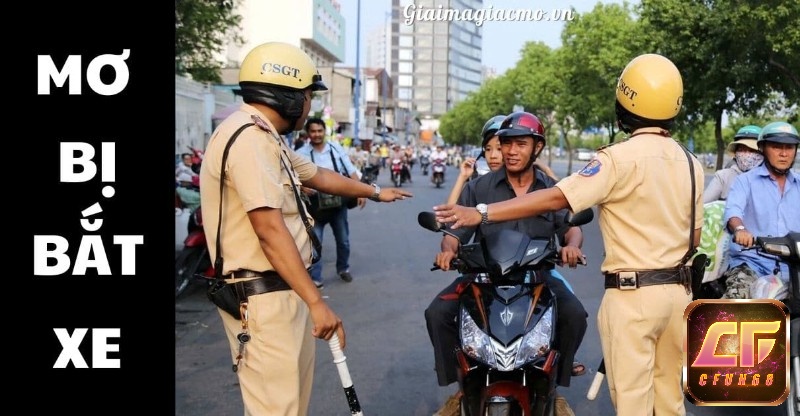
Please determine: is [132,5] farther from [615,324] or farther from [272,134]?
[615,324]

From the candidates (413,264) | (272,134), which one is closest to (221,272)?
(272,134)

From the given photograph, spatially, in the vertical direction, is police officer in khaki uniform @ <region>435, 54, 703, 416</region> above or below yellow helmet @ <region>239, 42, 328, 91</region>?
below

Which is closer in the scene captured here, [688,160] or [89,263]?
[688,160]

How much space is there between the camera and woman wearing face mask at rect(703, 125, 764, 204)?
6375mm

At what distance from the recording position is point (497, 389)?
3.45 metres

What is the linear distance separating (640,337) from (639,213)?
19.1 inches

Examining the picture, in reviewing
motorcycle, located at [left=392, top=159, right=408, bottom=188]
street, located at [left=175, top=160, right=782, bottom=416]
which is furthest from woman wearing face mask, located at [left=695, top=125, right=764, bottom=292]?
motorcycle, located at [left=392, top=159, right=408, bottom=188]

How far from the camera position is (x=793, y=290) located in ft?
13.5

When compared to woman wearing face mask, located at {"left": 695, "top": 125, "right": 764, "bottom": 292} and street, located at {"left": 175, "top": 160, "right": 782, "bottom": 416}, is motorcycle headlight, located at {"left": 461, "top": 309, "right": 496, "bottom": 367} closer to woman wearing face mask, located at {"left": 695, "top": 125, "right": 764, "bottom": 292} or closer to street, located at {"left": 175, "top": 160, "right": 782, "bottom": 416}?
street, located at {"left": 175, "top": 160, "right": 782, "bottom": 416}

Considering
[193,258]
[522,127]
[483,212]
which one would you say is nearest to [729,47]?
[193,258]

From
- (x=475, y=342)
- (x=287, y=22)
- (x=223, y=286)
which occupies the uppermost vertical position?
(x=287, y=22)

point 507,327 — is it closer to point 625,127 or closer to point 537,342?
point 537,342

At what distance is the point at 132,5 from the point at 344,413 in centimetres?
256

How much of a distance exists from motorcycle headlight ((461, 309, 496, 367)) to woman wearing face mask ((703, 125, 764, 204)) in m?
3.48
